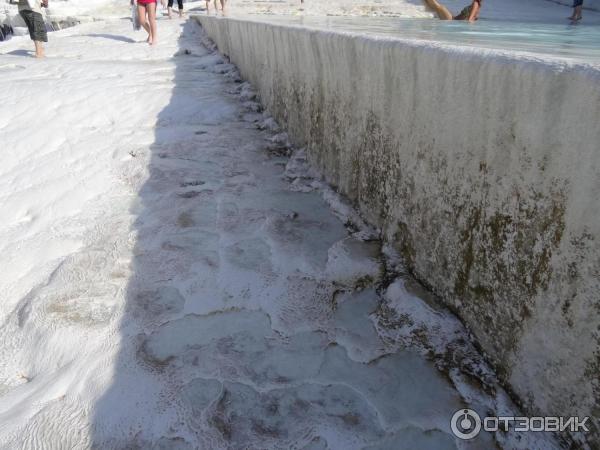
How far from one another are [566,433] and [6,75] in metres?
6.47

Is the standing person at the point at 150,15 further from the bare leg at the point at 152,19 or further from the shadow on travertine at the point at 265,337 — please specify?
the shadow on travertine at the point at 265,337

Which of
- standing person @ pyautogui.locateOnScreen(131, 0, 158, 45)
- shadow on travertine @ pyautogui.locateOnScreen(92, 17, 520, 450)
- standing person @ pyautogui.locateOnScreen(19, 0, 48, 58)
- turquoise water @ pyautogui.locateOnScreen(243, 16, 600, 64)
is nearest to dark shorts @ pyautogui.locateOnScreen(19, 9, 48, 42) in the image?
standing person @ pyautogui.locateOnScreen(19, 0, 48, 58)

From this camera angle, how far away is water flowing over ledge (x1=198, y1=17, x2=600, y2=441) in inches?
40.0

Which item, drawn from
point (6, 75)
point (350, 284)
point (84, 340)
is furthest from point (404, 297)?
point (6, 75)

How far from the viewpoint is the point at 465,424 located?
130 centimetres

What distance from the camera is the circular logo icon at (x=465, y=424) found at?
1.28 m

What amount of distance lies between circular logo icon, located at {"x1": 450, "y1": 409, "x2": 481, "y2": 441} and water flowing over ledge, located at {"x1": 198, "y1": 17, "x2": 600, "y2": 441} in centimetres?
14

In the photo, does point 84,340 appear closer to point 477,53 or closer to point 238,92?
point 477,53

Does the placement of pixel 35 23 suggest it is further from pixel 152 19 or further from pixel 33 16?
pixel 152 19

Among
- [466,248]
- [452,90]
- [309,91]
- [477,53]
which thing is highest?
[477,53]

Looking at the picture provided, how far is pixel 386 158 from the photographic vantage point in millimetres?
1965

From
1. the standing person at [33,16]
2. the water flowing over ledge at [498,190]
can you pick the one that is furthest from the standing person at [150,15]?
the water flowing over ledge at [498,190]

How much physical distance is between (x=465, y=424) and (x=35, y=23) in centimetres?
758

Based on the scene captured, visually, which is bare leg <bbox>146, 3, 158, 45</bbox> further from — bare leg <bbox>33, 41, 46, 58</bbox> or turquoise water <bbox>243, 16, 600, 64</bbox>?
turquoise water <bbox>243, 16, 600, 64</bbox>
